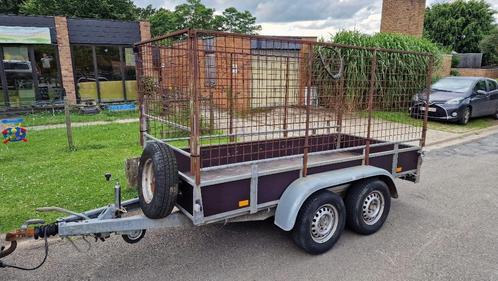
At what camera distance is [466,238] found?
3908 mm

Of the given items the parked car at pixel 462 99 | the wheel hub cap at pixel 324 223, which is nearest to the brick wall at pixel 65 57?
the wheel hub cap at pixel 324 223

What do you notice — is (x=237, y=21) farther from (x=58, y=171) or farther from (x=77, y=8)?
(x=58, y=171)

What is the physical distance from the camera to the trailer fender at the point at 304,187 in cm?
324

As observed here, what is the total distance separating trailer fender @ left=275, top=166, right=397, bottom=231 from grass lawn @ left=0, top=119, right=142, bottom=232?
2451 mm

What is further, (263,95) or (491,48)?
(491,48)

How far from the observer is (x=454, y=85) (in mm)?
12172

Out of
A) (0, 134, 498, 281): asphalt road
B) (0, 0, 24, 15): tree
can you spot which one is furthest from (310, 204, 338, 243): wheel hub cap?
(0, 0, 24, 15): tree

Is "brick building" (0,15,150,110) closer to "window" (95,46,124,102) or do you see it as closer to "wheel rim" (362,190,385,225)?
"window" (95,46,124,102)

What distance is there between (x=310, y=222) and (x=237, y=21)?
38.9 metres

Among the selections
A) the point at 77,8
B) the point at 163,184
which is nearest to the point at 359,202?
the point at 163,184

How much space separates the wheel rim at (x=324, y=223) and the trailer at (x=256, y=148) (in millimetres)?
10

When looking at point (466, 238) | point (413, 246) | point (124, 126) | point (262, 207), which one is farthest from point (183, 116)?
point (124, 126)

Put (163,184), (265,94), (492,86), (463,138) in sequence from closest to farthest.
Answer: (163,184)
(265,94)
(463,138)
(492,86)

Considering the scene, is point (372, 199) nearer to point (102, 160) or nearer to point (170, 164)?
point (170, 164)
